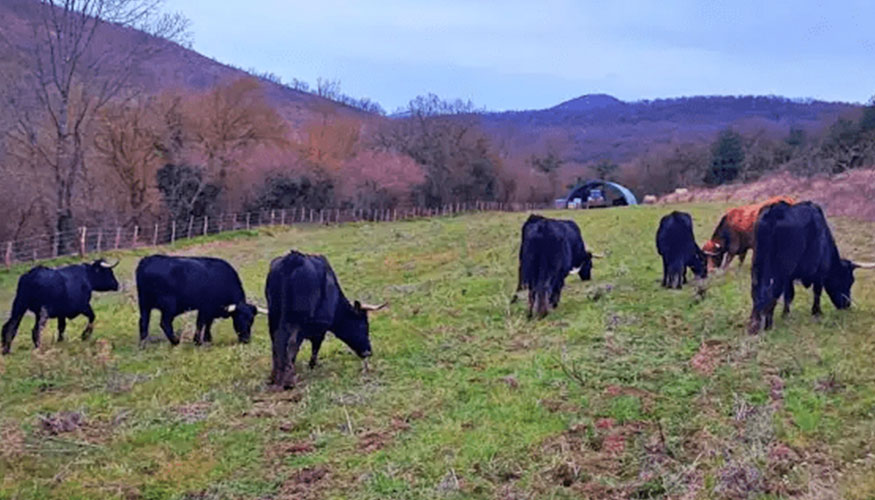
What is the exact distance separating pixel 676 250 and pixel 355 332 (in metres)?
7.29

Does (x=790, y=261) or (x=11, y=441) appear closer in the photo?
(x=11, y=441)

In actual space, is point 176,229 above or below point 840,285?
below

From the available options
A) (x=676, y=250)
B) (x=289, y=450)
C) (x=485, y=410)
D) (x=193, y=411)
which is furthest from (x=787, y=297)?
(x=193, y=411)

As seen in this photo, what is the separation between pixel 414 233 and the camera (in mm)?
37500

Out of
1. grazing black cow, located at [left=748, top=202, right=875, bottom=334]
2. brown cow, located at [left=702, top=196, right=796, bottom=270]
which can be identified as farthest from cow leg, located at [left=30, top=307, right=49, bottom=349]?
brown cow, located at [left=702, top=196, right=796, bottom=270]

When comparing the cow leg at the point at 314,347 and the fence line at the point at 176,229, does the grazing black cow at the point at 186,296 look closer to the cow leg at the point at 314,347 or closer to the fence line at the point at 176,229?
the cow leg at the point at 314,347

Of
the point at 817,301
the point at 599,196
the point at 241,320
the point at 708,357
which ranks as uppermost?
the point at 599,196

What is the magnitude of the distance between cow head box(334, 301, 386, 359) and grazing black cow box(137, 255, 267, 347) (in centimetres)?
291

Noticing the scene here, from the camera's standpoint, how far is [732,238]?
1794cm

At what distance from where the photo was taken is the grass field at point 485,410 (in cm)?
644

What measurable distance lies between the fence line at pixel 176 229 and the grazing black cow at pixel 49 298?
14363mm

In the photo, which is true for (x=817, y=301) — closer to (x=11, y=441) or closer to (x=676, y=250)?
(x=676, y=250)

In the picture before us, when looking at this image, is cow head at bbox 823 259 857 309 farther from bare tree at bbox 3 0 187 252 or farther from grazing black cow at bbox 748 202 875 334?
bare tree at bbox 3 0 187 252

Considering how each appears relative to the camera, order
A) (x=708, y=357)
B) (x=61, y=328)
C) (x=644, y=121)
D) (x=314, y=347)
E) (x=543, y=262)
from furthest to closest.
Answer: (x=644, y=121), (x=61, y=328), (x=543, y=262), (x=314, y=347), (x=708, y=357)
